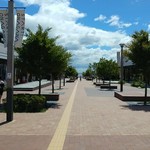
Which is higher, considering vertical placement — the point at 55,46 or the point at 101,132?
the point at 55,46

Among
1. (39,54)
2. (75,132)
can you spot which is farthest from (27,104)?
(75,132)

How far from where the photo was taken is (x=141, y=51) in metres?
20.9

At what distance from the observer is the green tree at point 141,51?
20844 millimetres

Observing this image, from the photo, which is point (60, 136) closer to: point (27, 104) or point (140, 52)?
point (27, 104)

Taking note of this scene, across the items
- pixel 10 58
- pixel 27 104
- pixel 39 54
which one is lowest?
pixel 27 104

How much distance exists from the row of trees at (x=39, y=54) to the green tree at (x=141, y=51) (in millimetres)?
4032

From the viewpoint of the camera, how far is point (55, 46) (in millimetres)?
19859

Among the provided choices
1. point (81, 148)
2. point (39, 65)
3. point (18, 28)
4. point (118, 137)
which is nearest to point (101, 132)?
point (118, 137)

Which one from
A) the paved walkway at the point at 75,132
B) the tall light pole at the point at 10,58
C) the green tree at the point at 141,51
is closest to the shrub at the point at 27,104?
the paved walkway at the point at 75,132

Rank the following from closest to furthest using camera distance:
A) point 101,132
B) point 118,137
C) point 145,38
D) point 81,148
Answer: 1. point 81,148
2. point 118,137
3. point 101,132
4. point 145,38

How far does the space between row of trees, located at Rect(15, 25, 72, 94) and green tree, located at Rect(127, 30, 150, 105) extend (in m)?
4.03

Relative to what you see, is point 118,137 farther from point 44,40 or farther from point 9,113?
point 44,40

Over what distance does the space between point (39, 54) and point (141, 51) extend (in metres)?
5.64

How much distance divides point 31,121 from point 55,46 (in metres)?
7.19
